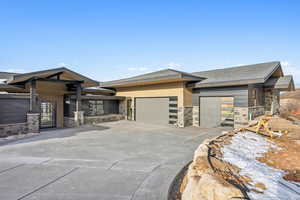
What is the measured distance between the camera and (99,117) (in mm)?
13438

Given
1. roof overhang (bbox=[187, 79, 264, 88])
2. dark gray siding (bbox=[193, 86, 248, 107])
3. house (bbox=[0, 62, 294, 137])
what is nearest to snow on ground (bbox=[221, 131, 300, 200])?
dark gray siding (bbox=[193, 86, 248, 107])

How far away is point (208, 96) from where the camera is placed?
38.4 feet

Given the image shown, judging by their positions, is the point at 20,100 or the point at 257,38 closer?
the point at 20,100

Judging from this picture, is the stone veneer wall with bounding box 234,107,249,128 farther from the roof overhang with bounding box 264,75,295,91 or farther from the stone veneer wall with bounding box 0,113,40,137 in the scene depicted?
the stone veneer wall with bounding box 0,113,40,137

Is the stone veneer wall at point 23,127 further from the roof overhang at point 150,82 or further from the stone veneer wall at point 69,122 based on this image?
the roof overhang at point 150,82

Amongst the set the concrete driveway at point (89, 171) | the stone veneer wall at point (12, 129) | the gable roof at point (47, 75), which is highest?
the gable roof at point (47, 75)

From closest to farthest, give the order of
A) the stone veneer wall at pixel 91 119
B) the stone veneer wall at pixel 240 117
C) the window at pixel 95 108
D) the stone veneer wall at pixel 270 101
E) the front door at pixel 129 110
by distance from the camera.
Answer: the stone veneer wall at pixel 240 117 < the stone veneer wall at pixel 91 119 < the window at pixel 95 108 < the stone veneer wall at pixel 270 101 < the front door at pixel 129 110

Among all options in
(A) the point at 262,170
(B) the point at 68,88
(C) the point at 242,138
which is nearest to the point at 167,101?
(C) the point at 242,138

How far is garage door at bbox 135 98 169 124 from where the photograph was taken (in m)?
13.0

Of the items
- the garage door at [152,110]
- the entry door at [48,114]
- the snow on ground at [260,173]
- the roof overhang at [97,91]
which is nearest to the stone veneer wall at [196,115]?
the garage door at [152,110]

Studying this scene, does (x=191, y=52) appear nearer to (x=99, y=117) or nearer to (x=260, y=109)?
(x=260, y=109)

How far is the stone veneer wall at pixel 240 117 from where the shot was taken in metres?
10.1

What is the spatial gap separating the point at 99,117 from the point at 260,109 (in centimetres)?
1327

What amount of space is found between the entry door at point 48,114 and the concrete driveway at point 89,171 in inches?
277
